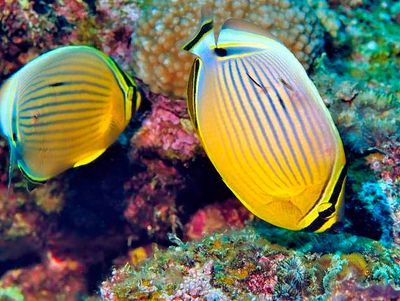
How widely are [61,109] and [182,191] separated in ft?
5.25

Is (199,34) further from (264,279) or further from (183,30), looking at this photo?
(183,30)

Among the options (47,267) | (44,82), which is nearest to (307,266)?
(44,82)

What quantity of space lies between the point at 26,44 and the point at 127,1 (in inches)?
38.7

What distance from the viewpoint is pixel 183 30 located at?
3287 millimetres

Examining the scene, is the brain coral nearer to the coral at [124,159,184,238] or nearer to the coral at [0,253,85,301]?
the coral at [124,159,184,238]

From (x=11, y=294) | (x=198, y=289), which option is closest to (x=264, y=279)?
(x=198, y=289)

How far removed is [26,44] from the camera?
11.9ft

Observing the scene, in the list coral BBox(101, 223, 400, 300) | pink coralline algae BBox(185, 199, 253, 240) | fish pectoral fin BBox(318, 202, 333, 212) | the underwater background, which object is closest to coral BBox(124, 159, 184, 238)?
the underwater background

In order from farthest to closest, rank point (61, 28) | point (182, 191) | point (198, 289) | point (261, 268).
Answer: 1. point (182, 191)
2. point (61, 28)
3. point (261, 268)
4. point (198, 289)

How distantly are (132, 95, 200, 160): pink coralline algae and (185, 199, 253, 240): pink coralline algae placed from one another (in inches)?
28.8

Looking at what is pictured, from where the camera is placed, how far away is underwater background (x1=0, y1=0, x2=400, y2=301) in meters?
2.35

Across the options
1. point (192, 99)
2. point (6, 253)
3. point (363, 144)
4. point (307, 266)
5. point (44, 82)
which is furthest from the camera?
point (6, 253)

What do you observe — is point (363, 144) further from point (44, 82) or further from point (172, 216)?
point (44, 82)

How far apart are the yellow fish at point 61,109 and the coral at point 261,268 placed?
84 centimetres
